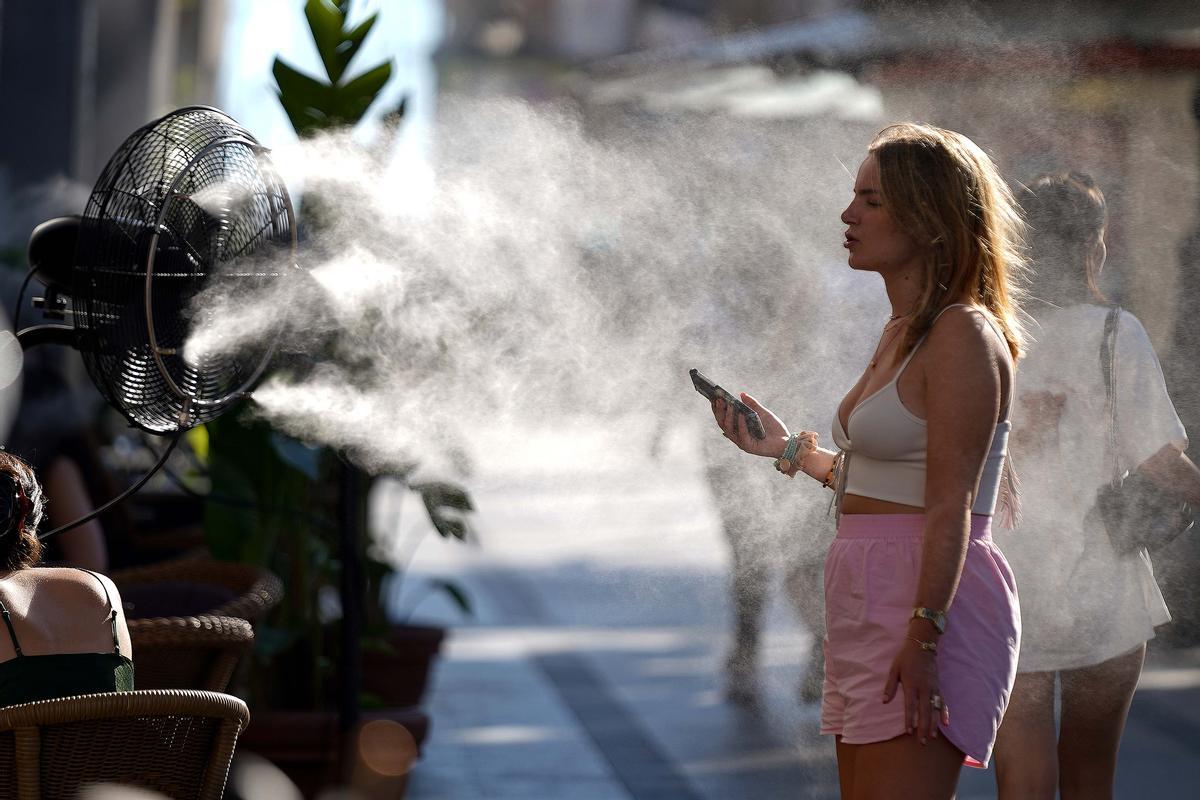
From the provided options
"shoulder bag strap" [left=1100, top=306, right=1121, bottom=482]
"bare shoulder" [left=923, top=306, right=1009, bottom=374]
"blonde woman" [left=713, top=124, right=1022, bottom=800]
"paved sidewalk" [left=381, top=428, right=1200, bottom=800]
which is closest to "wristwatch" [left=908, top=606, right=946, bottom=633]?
"blonde woman" [left=713, top=124, right=1022, bottom=800]

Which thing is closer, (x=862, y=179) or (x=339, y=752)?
(x=862, y=179)

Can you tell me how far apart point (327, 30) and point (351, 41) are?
71mm

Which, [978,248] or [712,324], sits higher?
[978,248]

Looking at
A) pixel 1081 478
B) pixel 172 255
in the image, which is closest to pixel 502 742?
pixel 1081 478

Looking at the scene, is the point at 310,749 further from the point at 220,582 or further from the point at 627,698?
the point at 627,698

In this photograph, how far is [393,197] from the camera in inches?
147

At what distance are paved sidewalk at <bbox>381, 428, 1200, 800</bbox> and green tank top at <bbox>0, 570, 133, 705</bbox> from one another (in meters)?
2.27

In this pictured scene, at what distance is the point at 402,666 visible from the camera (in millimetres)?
4633

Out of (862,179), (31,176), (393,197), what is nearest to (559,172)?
(393,197)

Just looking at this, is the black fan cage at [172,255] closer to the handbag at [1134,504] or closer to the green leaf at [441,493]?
the green leaf at [441,493]

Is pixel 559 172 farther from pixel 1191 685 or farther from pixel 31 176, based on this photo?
pixel 1191 685

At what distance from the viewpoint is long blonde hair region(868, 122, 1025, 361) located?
2.23 meters

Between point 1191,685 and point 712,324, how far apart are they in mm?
2480

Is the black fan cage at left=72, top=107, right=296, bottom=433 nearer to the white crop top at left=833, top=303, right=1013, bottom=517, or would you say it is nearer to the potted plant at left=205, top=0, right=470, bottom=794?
the potted plant at left=205, top=0, right=470, bottom=794
